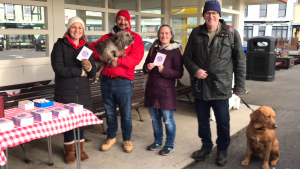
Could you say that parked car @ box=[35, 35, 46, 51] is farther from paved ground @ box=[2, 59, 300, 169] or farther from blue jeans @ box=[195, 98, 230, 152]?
blue jeans @ box=[195, 98, 230, 152]

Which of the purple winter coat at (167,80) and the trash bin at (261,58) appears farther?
the trash bin at (261,58)

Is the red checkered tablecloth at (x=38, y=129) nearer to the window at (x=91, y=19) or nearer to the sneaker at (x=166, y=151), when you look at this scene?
the sneaker at (x=166, y=151)

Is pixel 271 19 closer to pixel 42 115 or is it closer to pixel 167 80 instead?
pixel 167 80

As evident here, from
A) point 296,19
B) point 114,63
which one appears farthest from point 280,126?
point 296,19

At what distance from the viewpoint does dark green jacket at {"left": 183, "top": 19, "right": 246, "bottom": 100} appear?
3.34m

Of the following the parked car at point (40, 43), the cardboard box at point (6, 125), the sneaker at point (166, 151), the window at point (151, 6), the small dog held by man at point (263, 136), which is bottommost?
the sneaker at point (166, 151)

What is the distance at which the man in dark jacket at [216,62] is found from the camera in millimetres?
3336

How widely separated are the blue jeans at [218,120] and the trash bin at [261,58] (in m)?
8.09

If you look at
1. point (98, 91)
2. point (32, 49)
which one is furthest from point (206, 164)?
point (32, 49)

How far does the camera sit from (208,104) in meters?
3.62

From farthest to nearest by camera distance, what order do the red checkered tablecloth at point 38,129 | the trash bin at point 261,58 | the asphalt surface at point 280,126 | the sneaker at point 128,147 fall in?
the trash bin at point 261,58, the sneaker at point 128,147, the asphalt surface at point 280,126, the red checkered tablecloth at point 38,129

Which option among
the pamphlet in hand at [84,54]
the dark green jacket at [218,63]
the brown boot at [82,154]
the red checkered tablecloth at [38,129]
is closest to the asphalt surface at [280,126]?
the dark green jacket at [218,63]

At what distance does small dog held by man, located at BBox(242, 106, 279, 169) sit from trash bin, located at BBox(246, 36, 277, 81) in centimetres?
793

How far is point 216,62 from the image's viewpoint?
11.0ft
